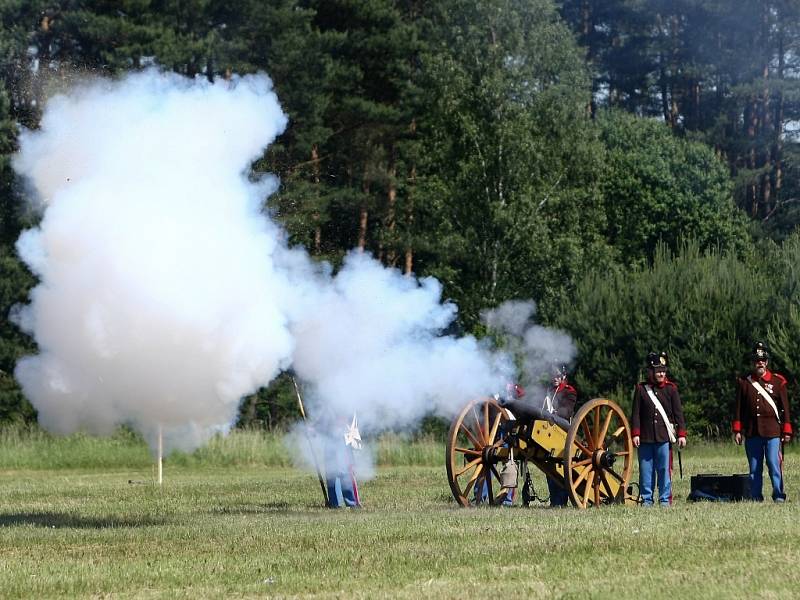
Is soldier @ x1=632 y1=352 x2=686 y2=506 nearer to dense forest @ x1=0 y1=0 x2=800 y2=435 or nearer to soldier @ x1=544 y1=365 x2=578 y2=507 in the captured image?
soldier @ x1=544 y1=365 x2=578 y2=507

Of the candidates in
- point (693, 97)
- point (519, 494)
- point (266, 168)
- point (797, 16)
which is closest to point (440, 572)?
point (519, 494)

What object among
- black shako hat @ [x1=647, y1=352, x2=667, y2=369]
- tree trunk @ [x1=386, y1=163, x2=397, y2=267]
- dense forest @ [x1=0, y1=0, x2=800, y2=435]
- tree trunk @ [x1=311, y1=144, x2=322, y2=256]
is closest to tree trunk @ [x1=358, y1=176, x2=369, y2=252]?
dense forest @ [x1=0, y1=0, x2=800, y2=435]

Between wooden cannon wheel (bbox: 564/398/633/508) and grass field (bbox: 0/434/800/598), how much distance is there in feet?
1.46

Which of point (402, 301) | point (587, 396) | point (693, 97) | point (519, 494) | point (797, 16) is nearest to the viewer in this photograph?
point (402, 301)

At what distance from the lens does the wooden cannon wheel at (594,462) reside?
15.1 m

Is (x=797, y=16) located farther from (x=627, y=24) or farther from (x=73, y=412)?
(x=73, y=412)

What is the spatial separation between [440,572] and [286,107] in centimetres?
2587

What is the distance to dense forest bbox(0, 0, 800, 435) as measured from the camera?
33031 mm

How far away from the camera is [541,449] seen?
15.3 m

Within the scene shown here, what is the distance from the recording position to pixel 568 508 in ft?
50.3

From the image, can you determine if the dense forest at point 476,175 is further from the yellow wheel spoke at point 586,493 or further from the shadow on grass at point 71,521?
the yellow wheel spoke at point 586,493

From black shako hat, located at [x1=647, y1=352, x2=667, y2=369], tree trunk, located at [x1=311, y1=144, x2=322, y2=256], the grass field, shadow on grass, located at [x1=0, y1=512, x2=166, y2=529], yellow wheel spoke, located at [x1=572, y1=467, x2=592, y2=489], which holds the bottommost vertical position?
the grass field

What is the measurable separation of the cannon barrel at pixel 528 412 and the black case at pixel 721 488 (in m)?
1.95

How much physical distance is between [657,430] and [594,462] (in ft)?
3.26
